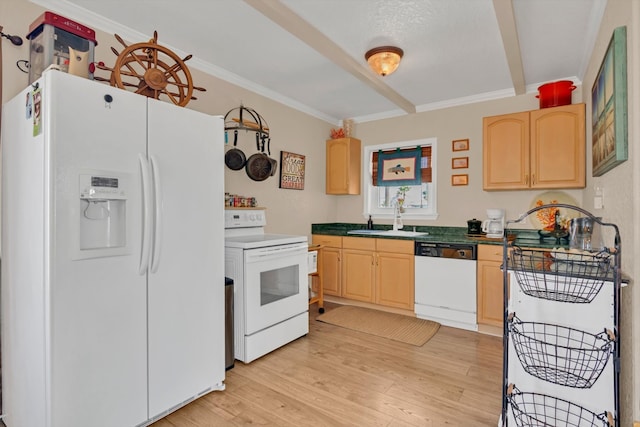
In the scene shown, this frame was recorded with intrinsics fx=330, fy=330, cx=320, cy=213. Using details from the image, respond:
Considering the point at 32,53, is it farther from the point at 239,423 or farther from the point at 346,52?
the point at 239,423

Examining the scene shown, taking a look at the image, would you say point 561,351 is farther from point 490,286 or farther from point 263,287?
point 263,287

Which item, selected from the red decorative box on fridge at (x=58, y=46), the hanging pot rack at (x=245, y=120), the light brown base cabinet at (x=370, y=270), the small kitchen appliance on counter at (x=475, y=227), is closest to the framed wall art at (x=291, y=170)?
the hanging pot rack at (x=245, y=120)

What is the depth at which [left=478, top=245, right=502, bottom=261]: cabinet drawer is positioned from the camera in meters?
3.19

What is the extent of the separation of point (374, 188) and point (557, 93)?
233cm

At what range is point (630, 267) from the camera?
1521 mm

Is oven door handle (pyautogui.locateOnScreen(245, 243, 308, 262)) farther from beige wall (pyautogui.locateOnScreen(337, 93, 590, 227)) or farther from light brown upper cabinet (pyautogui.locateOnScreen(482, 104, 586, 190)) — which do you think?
Answer: light brown upper cabinet (pyautogui.locateOnScreen(482, 104, 586, 190))

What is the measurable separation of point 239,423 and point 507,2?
9.59 feet

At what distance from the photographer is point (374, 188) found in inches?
189

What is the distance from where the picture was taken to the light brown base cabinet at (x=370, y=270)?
3711mm

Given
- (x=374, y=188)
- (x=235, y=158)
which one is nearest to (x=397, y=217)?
(x=374, y=188)

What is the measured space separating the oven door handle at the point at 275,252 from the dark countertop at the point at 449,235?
1189 millimetres

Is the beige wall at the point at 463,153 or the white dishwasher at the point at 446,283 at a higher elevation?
the beige wall at the point at 463,153

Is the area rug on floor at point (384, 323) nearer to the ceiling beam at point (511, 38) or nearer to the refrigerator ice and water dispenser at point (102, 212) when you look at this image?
the refrigerator ice and water dispenser at point (102, 212)

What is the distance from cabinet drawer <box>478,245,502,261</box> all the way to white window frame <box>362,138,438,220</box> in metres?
0.99
